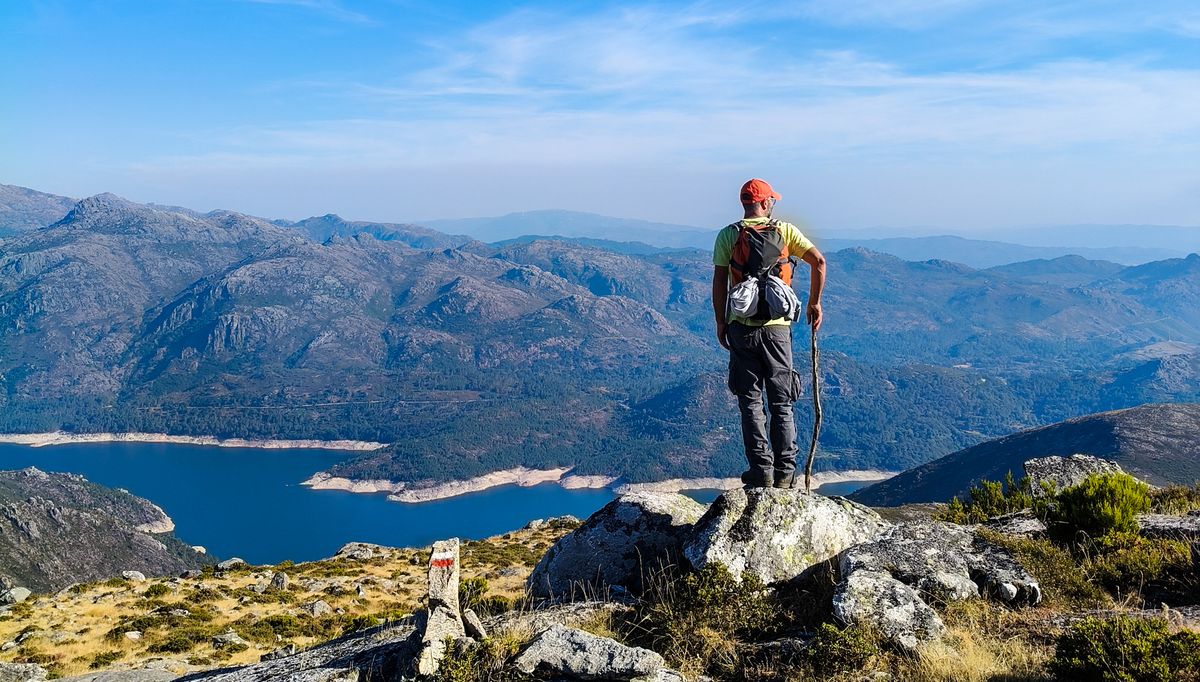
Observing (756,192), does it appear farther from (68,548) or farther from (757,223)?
(68,548)

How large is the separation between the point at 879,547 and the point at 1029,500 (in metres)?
6.26

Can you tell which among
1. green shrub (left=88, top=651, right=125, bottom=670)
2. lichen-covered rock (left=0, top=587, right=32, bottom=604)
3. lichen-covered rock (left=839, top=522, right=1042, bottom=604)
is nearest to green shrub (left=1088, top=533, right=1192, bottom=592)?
lichen-covered rock (left=839, top=522, right=1042, bottom=604)

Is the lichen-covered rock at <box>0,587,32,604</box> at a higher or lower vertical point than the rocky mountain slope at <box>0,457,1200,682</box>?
lower

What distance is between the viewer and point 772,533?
28.0 feet

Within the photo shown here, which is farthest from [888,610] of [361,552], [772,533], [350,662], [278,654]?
[361,552]

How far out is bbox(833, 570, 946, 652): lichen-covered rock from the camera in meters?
6.77

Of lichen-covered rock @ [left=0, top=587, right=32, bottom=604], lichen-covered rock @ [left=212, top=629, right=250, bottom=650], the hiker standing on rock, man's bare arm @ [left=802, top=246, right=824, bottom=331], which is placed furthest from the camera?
lichen-covered rock @ [left=0, top=587, right=32, bottom=604]

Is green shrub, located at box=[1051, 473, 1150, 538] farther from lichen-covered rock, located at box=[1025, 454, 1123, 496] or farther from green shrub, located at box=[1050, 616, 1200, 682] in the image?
green shrub, located at box=[1050, 616, 1200, 682]

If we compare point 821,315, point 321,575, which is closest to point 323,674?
point 821,315

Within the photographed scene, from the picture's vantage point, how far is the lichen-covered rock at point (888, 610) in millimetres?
6770

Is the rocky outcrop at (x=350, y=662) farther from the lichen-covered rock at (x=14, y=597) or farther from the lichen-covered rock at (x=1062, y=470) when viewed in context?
the lichen-covered rock at (x=14, y=597)

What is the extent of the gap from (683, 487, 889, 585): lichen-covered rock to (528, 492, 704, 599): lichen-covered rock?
41.5 inches

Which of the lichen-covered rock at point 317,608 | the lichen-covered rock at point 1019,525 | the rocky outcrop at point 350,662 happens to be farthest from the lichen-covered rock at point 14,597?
the lichen-covered rock at point 1019,525

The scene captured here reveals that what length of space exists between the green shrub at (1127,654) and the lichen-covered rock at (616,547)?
456 centimetres
